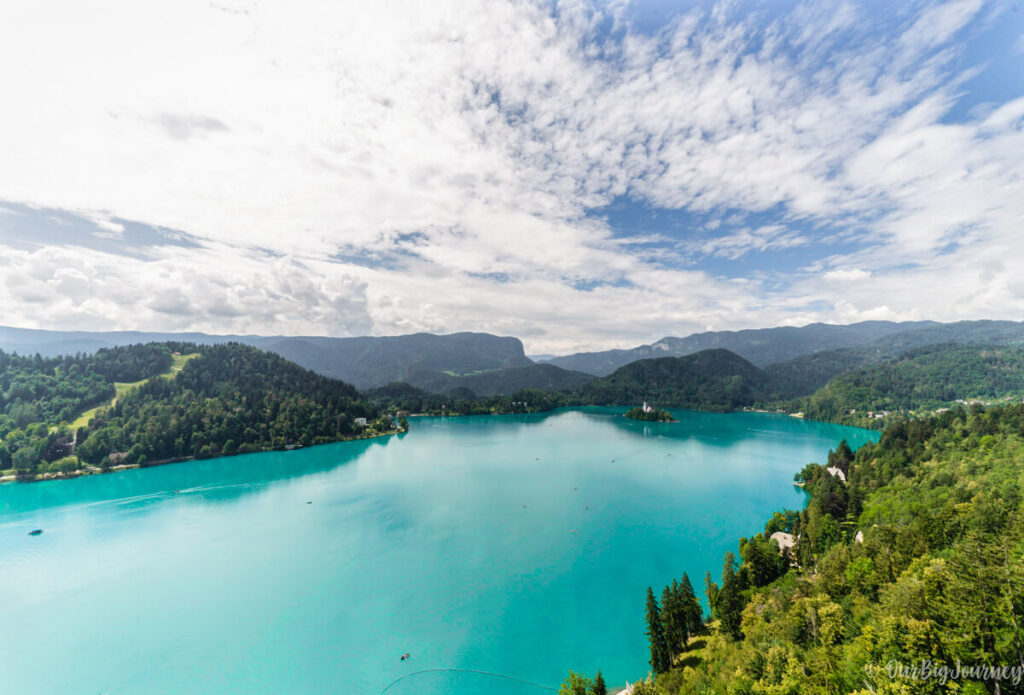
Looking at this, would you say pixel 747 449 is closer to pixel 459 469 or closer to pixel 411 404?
pixel 459 469

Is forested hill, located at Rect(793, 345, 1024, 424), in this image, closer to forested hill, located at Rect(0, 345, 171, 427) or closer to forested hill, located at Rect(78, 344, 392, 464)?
forested hill, located at Rect(78, 344, 392, 464)

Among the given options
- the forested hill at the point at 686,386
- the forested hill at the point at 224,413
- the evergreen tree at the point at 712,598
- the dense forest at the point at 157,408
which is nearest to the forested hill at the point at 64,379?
the dense forest at the point at 157,408

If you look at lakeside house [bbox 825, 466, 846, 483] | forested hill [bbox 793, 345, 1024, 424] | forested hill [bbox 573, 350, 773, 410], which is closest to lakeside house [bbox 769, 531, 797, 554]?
lakeside house [bbox 825, 466, 846, 483]

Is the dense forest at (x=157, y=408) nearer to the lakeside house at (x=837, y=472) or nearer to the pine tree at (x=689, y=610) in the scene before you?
the pine tree at (x=689, y=610)

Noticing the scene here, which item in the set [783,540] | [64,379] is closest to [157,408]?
[64,379]

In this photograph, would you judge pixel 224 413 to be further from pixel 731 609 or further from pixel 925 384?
pixel 925 384

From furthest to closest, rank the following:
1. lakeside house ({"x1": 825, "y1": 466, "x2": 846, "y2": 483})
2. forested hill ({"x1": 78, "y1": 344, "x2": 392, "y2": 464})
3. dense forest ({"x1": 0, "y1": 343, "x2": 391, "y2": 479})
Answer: forested hill ({"x1": 78, "y1": 344, "x2": 392, "y2": 464}) → dense forest ({"x1": 0, "y1": 343, "x2": 391, "y2": 479}) → lakeside house ({"x1": 825, "y1": 466, "x2": 846, "y2": 483})
